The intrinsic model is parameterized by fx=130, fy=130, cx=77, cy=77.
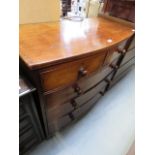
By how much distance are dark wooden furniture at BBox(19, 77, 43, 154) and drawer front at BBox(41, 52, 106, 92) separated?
0.09 meters

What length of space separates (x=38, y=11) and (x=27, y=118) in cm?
73

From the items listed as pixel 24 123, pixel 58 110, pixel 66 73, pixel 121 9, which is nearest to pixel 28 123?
pixel 24 123

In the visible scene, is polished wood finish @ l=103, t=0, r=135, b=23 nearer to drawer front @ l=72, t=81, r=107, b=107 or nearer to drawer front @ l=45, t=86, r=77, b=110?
drawer front @ l=72, t=81, r=107, b=107

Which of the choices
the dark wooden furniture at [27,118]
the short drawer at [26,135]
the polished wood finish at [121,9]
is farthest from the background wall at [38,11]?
the short drawer at [26,135]

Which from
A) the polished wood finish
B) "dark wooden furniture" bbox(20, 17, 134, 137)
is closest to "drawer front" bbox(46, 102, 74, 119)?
"dark wooden furniture" bbox(20, 17, 134, 137)

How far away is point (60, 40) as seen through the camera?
0.74 metres

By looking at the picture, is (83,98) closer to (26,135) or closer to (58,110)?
(58,110)

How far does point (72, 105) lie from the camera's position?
1.02m

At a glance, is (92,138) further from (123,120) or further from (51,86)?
(51,86)

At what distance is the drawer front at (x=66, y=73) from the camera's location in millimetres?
620

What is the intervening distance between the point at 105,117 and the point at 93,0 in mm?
1302
